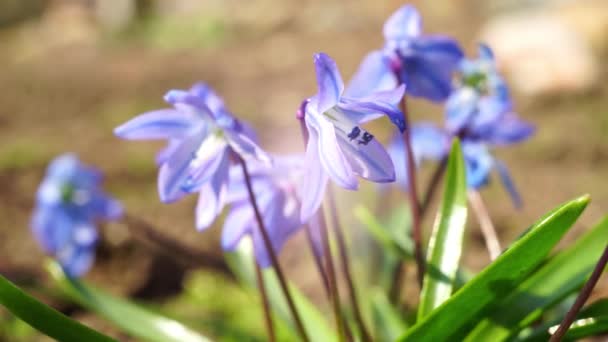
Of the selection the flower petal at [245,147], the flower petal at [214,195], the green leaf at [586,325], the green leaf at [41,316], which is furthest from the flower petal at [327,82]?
the green leaf at [586,325]

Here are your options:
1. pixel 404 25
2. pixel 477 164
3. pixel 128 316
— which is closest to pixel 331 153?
pixel 404 25

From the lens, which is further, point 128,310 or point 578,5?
point 578,5

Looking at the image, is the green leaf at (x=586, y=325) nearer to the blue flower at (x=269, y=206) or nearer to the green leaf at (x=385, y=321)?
the green leaf at (x=385, y=321)

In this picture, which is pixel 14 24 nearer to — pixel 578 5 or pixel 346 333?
pixel 578 5

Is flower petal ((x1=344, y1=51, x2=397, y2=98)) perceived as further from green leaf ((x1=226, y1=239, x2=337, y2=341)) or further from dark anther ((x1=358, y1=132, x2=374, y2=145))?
green leaf ((x1=226, y1=239, x2=337, y2=341))

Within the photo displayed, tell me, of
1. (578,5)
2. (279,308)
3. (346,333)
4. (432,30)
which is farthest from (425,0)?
(346,333)

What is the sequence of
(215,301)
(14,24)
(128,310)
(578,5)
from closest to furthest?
(128,310)
(215,301)
(578,5)
(14,24)
